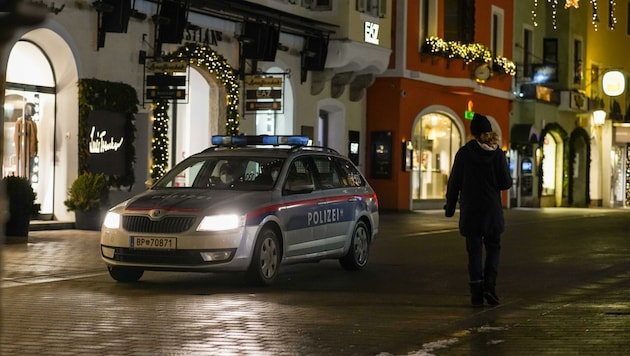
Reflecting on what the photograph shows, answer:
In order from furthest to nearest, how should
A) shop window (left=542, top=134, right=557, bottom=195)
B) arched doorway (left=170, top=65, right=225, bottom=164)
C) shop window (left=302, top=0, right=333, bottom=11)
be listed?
shop window (left=542, top=134, right=557, bottom=195)
shop window (left=302, top=0, right=333, bottom=11)
arched doorway (left=170, top=65, right=225, bottom=164)

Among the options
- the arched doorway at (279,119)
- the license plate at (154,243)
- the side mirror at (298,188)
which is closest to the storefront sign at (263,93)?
the arched doorway at (279,119)

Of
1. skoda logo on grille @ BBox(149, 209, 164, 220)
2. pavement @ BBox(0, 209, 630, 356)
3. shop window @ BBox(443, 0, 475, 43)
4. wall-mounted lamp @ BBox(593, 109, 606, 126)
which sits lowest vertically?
pavement @ BBox(0, 209, 630, 356)

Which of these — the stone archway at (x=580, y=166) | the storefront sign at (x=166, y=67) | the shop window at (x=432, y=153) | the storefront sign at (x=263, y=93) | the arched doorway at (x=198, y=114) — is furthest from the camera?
the stone archway at (x=580, y=166)

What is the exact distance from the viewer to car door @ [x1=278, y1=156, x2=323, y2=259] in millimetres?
13812

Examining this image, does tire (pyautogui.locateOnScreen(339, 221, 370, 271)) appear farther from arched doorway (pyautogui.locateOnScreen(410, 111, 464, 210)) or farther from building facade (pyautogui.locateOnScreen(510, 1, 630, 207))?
building facade (pyautogui.locateOnScreen(510, 1, 630, 207))

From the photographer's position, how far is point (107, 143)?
77.6 ft

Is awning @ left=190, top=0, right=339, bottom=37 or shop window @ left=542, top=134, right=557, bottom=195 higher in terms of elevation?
awning @ left=190, top=0, right=339, bottom=37

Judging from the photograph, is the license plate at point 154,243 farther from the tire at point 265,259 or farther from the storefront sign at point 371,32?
the storefront sign at point 371,32

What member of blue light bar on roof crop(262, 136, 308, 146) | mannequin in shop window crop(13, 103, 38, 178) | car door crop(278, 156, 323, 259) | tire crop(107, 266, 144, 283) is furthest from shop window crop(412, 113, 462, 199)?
tire crop(107, 266, 144, 283)

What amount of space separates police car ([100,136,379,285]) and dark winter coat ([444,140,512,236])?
2.52 m

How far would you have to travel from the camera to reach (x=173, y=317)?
10703 mm

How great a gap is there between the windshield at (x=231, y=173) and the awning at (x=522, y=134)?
30998mm

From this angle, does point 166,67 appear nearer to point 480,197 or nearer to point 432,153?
point 480,197

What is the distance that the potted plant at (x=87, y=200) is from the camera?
73.1ft
